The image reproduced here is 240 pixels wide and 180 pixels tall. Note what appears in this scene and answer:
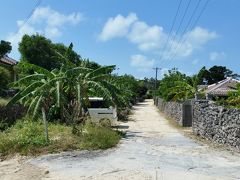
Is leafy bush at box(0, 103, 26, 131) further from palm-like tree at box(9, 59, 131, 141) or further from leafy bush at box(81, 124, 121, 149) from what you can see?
leafy bush at box(81, 124, 121, 149)

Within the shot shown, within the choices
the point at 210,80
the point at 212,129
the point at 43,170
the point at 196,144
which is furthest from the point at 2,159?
the point at 210,80

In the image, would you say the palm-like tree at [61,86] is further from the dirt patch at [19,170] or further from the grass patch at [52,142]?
the dirt patch at [19,170]

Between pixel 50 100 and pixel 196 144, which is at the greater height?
pixel 50 100

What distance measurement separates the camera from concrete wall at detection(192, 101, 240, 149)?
17.0 metres

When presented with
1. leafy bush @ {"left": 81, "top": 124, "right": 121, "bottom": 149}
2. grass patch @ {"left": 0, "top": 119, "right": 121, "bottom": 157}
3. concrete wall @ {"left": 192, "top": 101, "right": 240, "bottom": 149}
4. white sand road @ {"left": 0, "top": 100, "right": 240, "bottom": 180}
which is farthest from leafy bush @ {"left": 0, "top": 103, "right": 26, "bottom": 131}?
concrete wall @ {"left": 192, "top": 101, "right": 240, "bottom": 149}

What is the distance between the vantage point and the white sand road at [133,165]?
39.4 ft

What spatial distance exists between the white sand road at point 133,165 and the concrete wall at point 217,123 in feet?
2.79

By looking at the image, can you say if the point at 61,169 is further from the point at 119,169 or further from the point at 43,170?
the point at 119,169

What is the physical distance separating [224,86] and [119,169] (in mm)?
37362

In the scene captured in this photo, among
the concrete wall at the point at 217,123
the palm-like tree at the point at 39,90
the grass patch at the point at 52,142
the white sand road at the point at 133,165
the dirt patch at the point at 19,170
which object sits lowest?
the dirt patch at the point at 19,170

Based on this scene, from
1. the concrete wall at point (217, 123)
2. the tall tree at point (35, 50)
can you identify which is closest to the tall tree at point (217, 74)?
the tall tree at point (35, 50)

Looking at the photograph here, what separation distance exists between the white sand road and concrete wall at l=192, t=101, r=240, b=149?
0.85m

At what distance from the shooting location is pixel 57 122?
78.1ft

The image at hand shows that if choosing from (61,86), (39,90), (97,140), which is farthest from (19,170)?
(61,86)
